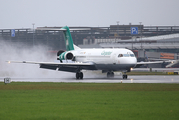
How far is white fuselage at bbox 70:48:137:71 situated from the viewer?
43.8 meters

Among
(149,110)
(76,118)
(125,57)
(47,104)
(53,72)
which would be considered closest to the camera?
(76,118)

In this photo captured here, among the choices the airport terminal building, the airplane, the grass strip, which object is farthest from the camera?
the airport terminal building

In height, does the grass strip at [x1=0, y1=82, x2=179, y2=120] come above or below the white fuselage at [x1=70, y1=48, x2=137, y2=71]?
below

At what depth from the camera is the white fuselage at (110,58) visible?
43.8 metres

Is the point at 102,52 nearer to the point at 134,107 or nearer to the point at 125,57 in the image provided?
the point at 125,57

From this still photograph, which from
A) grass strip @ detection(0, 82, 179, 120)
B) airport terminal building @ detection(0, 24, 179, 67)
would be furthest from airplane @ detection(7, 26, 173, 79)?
airport terminal building @ detection(0, 24, 179, 67)

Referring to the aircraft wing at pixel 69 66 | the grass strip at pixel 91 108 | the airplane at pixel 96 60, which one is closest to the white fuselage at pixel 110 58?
the airplane at pixel 96 60

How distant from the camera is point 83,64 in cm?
4719

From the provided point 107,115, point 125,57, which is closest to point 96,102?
point 107,115

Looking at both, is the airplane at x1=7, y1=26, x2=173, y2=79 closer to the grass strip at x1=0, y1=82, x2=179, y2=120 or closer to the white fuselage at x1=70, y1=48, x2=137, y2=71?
the white fuselage at x1=70, y1=48, x2=137, y2=71

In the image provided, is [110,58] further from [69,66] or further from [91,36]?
[91,36]

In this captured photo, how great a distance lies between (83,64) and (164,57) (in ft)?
204

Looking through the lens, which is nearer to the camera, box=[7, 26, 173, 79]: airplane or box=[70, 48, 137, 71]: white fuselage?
box=[70, 48, 137, 71]: white fuselage

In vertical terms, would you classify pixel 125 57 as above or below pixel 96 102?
above
